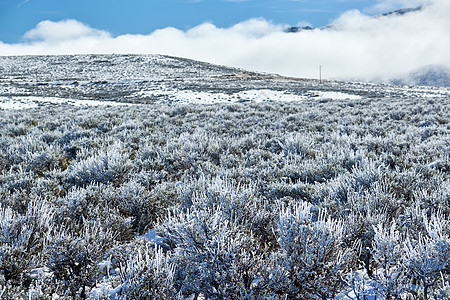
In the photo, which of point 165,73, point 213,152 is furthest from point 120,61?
point 213,152

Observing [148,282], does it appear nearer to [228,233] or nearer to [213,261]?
[213,261]

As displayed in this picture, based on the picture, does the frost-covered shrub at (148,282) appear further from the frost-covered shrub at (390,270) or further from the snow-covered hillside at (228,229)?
the frost-covered shrub at (390,270)

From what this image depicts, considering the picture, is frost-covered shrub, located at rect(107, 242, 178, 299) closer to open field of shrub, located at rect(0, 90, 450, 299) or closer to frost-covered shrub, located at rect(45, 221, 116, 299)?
open field of shrub, located at rect(0, 90, 450, 299)

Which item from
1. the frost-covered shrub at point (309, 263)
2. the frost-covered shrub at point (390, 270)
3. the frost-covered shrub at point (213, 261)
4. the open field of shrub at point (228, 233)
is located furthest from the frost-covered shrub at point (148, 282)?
the frost-covered shrub at point (390, 270)

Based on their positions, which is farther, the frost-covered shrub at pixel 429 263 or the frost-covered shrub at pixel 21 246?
the frost-covered shrub at pixel 21 246

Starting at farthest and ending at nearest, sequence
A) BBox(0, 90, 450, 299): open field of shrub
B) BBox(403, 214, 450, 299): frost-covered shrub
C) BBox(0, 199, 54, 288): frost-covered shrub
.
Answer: BBox(0, 199, 54, 288): frost-covered shrub < BBox(0, 90, 450, 299): open field of shrub < BBox(403, 214, 450, 299): frost-covered shrub

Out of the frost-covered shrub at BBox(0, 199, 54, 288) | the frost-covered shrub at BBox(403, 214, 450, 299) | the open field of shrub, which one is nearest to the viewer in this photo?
the frost-covered shrub at BBox(403, 214, 450, 299)

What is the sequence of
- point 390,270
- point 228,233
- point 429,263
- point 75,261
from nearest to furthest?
point 429,263, point 390,270, point 228,233, point 75,261

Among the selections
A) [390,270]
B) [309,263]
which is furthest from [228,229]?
[390,270]

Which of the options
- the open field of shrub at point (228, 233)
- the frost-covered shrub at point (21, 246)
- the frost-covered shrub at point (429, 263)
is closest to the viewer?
the frost-covered shrub at point (429, 263)

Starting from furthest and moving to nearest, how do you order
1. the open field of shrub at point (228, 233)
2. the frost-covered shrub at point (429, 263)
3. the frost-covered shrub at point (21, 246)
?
the frost-covered shrub at point (21, 246) → the open field of shrub at point (228, 233) → the frost-covered shrub at point (429, 263)

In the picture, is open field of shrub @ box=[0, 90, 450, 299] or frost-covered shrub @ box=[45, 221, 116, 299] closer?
open field of shrub @ box=[0, 90, 450, 299]

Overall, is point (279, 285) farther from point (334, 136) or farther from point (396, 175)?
point (334, 136)

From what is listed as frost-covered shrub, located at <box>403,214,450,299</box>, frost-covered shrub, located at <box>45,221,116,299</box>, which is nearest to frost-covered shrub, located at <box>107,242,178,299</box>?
frost-covered shrub, located at <box>45,221,116,299</box>
